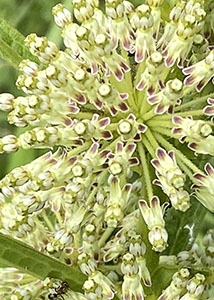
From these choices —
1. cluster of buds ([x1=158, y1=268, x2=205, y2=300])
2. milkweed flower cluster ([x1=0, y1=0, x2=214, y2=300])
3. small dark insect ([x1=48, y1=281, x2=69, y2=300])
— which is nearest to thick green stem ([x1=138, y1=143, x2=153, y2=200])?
milkweed flower cluster ([x1=0, y1=0, x2=214, y2=300])

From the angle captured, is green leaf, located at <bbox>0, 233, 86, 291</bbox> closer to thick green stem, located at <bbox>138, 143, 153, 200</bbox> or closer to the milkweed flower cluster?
the milkweed flower cluster

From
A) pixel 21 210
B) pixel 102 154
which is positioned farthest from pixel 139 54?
pixel 21 210

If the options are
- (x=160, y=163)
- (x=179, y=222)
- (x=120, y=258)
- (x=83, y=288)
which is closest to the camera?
(x=160, y=163)

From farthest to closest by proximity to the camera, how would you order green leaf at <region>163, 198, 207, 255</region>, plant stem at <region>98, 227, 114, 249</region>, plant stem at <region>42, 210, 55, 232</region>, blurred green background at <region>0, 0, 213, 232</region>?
blurred green background at <region>0, 0, 213, 232</region> → green leaf at <region>163, 198, 207, 255</region> → plant stem at <region>42, 210, 55, 232</region> → plant stem at <region>98, 227, 114, 249</region>

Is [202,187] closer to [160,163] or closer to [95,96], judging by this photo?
[160,163]

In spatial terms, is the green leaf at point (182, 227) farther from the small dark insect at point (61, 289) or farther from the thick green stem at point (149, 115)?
the thick green stem at point (149, 115)

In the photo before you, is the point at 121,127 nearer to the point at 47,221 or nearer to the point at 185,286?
the point at 185,286
